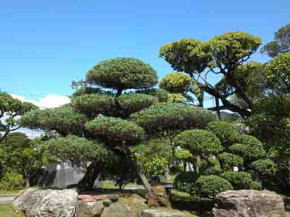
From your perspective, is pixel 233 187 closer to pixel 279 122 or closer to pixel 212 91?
pixel 279 122

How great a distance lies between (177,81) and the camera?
1911cm

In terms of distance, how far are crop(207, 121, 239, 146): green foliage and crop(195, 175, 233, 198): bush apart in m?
1.07

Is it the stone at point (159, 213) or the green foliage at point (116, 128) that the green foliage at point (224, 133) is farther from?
the stone at point (159, 213)

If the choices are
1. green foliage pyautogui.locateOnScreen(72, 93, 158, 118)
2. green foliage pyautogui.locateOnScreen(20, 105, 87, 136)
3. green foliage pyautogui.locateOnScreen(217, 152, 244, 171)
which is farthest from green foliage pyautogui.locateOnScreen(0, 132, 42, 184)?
green foliage pyautogui.locateOnScreen(217, 152, 244, 171)

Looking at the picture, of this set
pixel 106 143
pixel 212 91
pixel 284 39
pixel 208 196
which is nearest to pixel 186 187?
pixel 208 196

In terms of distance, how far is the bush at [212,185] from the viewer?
895 cm

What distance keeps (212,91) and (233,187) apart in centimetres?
1166

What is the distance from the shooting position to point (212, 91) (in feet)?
67.4

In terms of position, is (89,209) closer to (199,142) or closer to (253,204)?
(199,142)

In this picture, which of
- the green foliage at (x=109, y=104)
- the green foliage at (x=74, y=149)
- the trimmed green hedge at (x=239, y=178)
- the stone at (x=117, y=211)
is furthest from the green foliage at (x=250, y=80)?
the stone at (x=117, y=211)

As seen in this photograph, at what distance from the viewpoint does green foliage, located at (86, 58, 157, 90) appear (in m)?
9.67

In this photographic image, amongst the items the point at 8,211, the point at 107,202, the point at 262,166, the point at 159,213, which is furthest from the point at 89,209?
the point at 262,166

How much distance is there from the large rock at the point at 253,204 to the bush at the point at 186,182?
1.51 m

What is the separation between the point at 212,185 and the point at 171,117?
1911mm
